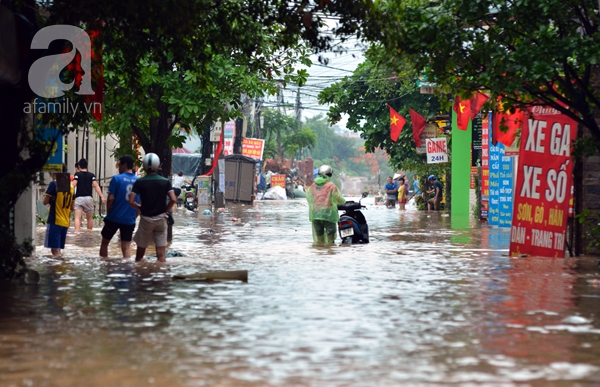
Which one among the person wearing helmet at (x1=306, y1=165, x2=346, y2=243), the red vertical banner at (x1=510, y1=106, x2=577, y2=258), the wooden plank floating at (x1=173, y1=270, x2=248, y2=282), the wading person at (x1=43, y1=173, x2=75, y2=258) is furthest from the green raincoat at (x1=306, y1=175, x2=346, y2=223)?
the wooden plank floating at (x1=173, y1=270, x2=248, y2=282)

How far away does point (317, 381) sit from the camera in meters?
6.12

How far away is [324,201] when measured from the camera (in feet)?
62.7

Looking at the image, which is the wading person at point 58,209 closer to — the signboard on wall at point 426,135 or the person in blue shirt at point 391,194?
the signboard on wall at point 426,135

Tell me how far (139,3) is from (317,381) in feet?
25.5

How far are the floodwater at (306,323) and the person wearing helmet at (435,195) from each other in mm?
26296

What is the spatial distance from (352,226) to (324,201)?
3.18 ft

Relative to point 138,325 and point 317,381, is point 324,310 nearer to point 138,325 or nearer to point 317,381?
point 138,325

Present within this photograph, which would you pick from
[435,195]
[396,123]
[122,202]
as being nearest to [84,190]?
[122,202]

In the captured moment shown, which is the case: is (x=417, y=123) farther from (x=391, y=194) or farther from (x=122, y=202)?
(x=122, y=202)

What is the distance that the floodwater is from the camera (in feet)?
21.0

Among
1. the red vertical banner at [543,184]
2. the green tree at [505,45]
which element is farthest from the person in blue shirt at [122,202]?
the red vertical banner at [543,184]

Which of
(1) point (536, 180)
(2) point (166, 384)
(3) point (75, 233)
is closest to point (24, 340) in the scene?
(2) point (166, 384)

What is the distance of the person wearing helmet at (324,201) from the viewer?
1914 cm

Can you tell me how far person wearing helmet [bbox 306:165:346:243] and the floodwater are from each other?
10.6 feet
